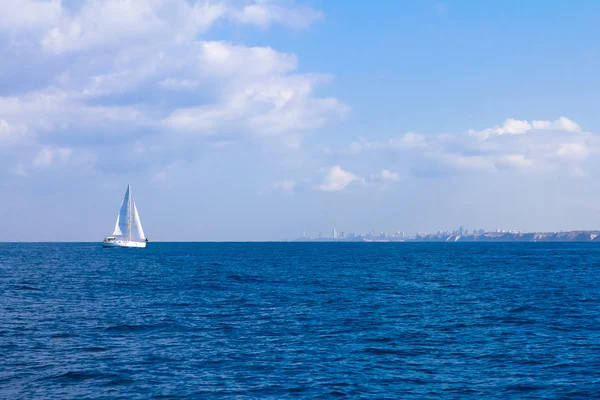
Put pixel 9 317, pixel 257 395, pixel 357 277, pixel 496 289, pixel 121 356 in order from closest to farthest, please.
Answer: pixel 257 395
pixel 121 356
pixel 9 317
pixel 496 289
pixel 357 277

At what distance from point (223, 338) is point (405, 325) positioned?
1477 cm

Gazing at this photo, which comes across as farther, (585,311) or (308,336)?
(585,311)

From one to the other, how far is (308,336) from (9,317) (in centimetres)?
2630

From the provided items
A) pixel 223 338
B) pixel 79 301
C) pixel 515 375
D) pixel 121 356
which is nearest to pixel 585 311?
pixel 515 375

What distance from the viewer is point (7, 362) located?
30.0 meters

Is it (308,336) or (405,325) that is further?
(405,325)

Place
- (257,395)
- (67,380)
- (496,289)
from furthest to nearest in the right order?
(496,289)
(67,380)
(257,395)

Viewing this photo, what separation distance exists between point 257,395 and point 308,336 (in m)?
13.5

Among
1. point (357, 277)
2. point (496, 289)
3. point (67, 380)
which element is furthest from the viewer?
point (357, 277)

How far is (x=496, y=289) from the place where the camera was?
69062mm

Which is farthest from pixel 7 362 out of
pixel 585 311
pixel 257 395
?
pixel 585 311

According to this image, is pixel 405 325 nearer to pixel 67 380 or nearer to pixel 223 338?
pixel 223 338

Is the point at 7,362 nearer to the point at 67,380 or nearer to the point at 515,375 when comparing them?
the point at 67,380

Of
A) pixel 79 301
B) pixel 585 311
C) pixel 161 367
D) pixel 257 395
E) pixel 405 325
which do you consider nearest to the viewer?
pixel 257 395
